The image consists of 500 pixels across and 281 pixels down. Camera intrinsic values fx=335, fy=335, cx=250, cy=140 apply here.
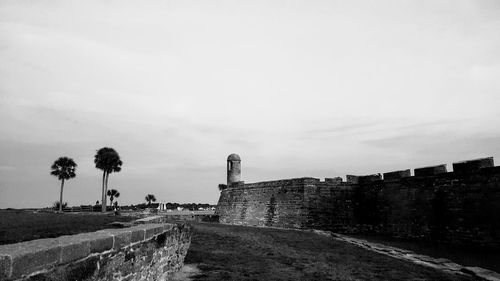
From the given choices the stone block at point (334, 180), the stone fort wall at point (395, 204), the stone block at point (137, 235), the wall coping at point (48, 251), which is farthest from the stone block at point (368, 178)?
the wall coping at point (48, 251)

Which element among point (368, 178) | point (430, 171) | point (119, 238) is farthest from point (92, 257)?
point (368, 178)

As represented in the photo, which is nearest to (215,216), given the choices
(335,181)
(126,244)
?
(335,181)

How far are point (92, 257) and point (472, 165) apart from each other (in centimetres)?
1804

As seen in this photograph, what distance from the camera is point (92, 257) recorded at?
154 inches

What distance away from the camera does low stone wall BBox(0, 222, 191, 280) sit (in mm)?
2830

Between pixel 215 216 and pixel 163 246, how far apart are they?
26889 mm

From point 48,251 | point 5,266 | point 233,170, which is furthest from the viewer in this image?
point 233,170

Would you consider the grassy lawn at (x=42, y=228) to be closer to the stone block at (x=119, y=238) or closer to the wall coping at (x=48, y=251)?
the stone block at (x=119, y=238)

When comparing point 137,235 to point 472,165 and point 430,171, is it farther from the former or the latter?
point 430,171

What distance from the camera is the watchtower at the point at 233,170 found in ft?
108

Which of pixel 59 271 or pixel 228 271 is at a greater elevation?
pixel 59 271

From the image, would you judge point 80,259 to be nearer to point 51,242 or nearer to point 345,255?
point 51,242

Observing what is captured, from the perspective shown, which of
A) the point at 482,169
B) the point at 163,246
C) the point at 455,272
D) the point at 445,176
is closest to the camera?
the point at 163,246

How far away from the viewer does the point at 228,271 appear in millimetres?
9094
